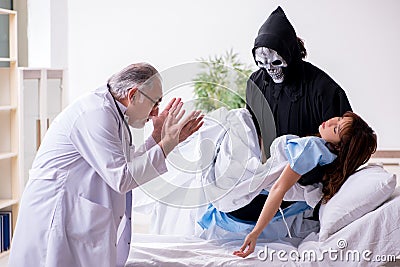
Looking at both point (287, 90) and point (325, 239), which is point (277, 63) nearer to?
point (287, 90)

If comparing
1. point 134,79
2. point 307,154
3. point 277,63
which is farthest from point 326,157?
point 134,79

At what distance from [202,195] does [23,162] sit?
7.50 feet

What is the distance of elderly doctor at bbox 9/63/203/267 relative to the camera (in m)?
2.32

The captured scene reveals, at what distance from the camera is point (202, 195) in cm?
247

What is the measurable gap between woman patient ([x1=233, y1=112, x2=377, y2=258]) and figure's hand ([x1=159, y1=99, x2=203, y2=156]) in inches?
16.9

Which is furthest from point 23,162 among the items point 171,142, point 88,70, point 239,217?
point 171,142

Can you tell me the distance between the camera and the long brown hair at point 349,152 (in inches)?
102

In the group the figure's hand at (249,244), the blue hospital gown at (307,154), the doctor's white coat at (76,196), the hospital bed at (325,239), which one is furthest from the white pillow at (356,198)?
the doctor's white coat at (76,196)

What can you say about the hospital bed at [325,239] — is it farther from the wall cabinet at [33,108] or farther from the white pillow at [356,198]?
the wall cabinet at [33,108]

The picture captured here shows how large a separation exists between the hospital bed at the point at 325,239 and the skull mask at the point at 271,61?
47 cm

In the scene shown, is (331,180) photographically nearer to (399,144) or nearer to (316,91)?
(316,91)

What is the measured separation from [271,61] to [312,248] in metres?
0.72

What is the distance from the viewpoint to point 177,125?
2.31m

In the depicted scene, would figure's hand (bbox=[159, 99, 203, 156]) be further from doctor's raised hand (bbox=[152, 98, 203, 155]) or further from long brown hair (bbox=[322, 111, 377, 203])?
long brown hair (bbox=[322, 111, 377, 203])
